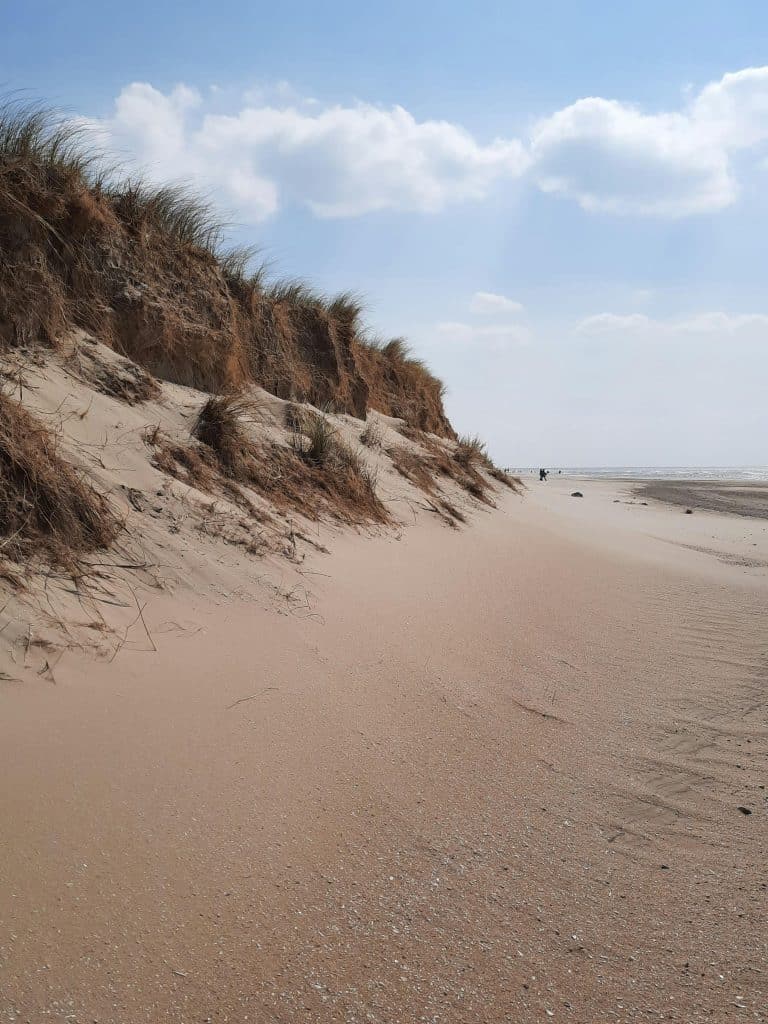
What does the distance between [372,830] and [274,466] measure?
440 centimetres

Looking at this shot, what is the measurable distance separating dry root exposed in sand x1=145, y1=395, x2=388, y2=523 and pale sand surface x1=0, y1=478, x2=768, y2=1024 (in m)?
1.75

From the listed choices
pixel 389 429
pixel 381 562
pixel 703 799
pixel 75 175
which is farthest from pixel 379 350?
pixel 703 799

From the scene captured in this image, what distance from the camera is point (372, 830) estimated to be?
2.13 meters

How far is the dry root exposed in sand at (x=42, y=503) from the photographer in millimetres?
3188

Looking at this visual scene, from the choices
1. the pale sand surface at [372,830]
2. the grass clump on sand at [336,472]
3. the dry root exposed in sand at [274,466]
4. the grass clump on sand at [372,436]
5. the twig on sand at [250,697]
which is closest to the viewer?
the pale sand surface at [372,830]

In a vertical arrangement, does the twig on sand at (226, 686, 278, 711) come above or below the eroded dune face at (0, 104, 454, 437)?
below

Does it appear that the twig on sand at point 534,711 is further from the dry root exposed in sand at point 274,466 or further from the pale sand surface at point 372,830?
the dry root exposed in sand at point 274,466

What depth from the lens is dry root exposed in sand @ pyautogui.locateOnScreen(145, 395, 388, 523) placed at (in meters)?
5.09

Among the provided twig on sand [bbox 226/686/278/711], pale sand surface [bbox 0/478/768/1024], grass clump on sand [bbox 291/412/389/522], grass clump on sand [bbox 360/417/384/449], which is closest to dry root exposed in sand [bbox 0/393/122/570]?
pale sand surface [bbox 0/478/768/1024]

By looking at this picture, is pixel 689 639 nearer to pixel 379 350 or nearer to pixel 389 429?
pixel 389 429

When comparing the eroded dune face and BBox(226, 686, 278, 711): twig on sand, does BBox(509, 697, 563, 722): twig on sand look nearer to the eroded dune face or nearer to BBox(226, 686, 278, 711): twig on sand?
BBox(226, 686, 278, 711): twig on sand

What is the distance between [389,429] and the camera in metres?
11.3

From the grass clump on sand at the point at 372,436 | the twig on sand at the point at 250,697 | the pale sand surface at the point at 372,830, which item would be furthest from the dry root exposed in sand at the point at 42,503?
the grass clump on sand at the point at 372,436

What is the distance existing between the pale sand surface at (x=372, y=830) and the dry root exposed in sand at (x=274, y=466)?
5.75 feet
